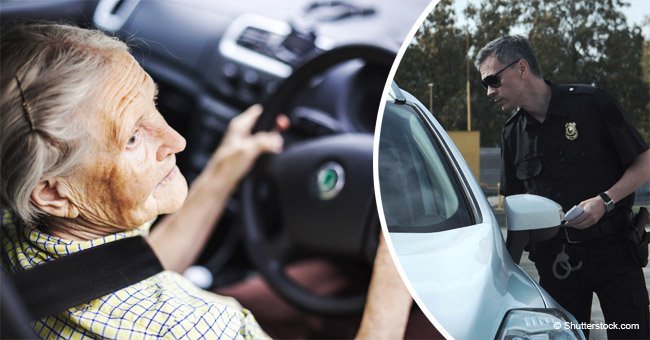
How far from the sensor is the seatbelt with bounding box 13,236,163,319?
5.52 feet

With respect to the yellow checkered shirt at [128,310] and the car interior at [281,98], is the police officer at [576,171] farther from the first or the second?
the yellow checkered shirt at [128,310]

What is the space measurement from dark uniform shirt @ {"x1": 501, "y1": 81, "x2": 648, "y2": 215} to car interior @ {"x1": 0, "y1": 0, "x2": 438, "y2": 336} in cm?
39

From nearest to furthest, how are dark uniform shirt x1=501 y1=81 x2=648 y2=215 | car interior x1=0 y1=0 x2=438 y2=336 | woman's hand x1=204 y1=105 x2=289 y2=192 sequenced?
dark uniform shirt x1=501 y1=81 x2=648 y2=215
car interior x1=0 y1=0 x2=438 y2=336
woman's hand x1=204 y1=105 x2=289 y2=192

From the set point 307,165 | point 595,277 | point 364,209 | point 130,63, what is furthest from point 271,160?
point 595,277

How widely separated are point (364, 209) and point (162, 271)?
1.69ft

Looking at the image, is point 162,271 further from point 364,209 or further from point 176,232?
point 364,209

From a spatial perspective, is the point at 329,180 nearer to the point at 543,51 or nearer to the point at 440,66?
the point at 440,66

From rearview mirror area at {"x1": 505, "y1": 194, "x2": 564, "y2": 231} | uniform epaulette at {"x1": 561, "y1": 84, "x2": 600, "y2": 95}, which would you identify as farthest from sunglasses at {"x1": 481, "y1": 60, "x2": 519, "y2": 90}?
rearview mirror area at {"x1": 505, "y1": 194, "x2": 564, "y2": 231}

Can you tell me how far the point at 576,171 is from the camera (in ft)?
5.11

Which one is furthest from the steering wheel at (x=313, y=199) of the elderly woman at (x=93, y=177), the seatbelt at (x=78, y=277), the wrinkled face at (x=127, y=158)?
the seatbelt at (x=78, y=277)

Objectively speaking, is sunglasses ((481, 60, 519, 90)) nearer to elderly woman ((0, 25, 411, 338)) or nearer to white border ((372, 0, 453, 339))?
white border ((372, 0, 453, 339))

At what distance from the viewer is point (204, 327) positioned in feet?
5.42

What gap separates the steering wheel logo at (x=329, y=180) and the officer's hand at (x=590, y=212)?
0.57 metres

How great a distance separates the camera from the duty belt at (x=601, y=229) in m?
1.58
